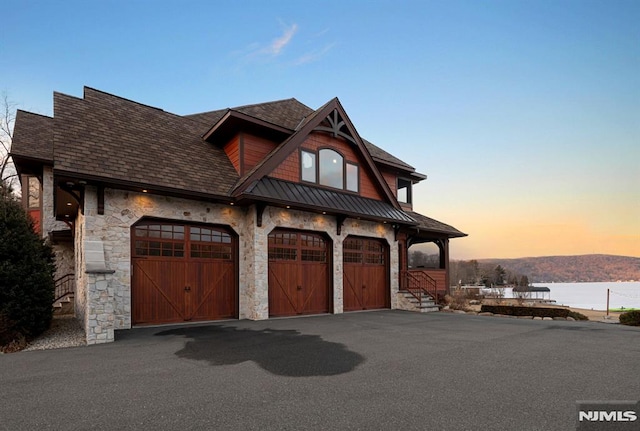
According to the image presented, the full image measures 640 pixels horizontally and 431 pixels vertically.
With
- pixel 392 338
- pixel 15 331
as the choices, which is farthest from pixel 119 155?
pixel 392 338

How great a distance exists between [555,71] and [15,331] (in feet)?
71.8

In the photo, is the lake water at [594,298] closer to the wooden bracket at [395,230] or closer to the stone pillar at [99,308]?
the wooden bracket at [395,230]

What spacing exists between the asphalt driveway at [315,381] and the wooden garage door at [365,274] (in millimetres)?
5974

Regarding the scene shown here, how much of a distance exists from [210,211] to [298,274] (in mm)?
4184

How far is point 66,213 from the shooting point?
13812 millimetres

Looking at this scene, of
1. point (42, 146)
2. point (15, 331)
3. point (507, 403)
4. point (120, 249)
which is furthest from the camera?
point (42, 146)

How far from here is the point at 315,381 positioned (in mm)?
5336

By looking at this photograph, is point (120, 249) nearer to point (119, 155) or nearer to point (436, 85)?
point (119, 155)

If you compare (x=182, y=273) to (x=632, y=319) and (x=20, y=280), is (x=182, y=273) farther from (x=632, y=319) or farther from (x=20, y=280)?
(x=632, y=319)

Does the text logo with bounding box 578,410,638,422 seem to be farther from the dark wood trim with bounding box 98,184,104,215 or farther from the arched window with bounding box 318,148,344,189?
the arched window with bounding box 318,148,344,189

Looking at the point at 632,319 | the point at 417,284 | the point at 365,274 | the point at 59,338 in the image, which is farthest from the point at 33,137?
the point at 632,319

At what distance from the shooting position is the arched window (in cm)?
1443

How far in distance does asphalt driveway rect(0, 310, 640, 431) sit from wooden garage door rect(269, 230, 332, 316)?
3.65 m

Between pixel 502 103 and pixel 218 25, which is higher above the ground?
pixel 218 25
